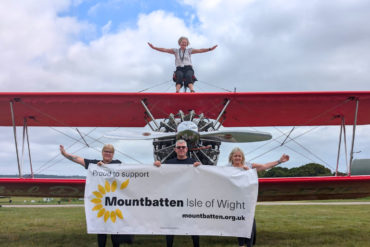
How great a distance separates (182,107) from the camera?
29.8 ft

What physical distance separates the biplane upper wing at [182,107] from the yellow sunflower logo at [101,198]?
10.9 ft

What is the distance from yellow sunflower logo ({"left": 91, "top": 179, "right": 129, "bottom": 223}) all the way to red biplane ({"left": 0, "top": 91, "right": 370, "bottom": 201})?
1365 mm

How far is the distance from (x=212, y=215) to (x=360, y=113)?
6635 mm

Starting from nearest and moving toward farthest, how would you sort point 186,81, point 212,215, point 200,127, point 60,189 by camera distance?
point 212,215
point 60,189
point 200,127
point 186,81

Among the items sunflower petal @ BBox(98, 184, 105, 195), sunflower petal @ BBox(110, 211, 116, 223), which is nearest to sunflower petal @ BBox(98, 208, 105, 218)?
sunflower petal @ BBox(110, 211, 116, 223)

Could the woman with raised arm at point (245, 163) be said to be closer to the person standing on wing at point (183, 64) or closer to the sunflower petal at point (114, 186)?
the sunflower petal at point (114, 186)

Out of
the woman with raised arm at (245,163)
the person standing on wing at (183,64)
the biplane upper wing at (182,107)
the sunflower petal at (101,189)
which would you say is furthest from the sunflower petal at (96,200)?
the person standing on wing at (183,64)

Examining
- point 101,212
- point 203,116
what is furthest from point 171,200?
point 203,116

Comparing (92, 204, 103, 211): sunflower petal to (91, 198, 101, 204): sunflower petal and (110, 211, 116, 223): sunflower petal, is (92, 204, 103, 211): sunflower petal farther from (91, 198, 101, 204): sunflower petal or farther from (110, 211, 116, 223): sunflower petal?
(110, 211, 116, 223): sunflower petal

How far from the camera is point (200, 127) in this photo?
7.96 metres

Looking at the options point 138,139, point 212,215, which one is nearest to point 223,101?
point 138,139

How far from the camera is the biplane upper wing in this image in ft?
26.7

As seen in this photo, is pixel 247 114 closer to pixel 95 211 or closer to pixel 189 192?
pixel 189 192

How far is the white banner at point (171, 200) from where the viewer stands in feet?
16.0
